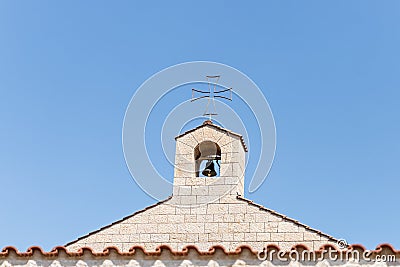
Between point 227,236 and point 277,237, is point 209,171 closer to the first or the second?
point 227,236

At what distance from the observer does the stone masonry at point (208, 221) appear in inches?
622

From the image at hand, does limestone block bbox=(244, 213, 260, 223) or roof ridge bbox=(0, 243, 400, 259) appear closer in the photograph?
roof ridge bbox=(0, 243, 400, 259)

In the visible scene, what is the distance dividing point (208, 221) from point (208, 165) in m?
1.73

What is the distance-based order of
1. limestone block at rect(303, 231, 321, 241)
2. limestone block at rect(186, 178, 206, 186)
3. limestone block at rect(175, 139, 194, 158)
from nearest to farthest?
limestone block at rect(303, 231, 321, 241) → limestone block at rect(186, 178, 206, 186) → limestone block at rect(175, 139, 194, 158)

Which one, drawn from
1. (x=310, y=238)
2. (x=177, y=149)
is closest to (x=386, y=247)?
(x=310, y=238)

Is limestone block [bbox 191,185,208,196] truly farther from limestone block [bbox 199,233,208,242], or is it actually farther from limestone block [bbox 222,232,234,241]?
limestone block [bbox 222,232,234,241]

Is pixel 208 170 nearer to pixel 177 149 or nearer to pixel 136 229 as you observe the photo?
pixel 177 149

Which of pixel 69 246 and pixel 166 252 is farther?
pixel 69 246

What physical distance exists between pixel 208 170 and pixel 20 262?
6730 millimetres

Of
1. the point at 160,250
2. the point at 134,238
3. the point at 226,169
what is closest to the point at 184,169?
the point at 226,169

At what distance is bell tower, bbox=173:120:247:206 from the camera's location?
665 inches

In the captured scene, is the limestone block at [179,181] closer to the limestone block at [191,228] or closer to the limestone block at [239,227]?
the limestone block at [191,228]

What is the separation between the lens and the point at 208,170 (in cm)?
1747

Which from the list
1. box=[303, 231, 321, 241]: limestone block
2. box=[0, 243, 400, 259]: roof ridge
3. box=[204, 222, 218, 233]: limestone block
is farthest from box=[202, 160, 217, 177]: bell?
box=[0, 243, 400, 259]: roof ridge
